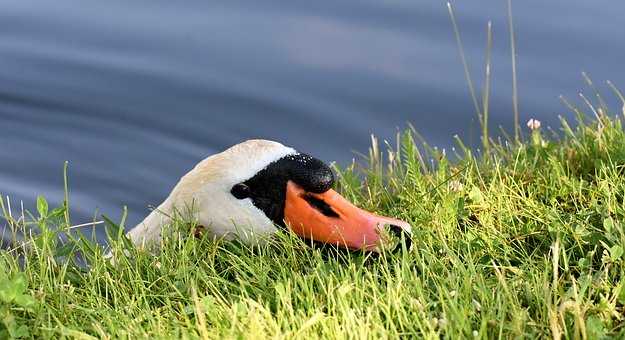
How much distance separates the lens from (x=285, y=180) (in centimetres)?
525

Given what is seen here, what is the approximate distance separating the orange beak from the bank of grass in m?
0.08

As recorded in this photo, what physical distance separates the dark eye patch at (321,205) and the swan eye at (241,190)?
0.25 m

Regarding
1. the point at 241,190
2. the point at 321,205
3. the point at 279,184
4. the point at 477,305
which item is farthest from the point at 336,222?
the point at 477,305

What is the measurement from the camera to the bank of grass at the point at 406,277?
4.04m

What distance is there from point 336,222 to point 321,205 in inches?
5.3

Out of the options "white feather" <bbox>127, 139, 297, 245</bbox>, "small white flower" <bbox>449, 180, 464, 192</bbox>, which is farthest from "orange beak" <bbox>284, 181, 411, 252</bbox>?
"small white flower" <bbox>449, 180, 464, 192</bbox>

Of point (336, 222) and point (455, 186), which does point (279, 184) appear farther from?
point (455, 186)

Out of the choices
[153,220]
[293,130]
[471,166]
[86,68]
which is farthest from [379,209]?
[86,68]

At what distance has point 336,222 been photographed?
5.12m

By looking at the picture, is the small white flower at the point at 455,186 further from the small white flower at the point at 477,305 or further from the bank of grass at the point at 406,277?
the small white flower at the point at 477,305

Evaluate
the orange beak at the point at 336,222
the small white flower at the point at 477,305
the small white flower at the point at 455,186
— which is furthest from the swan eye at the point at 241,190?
the small white flower at the point at 477,305

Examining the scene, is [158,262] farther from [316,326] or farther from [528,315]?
[528,315]

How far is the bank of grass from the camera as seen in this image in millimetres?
4043

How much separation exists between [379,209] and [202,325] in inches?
79.9
